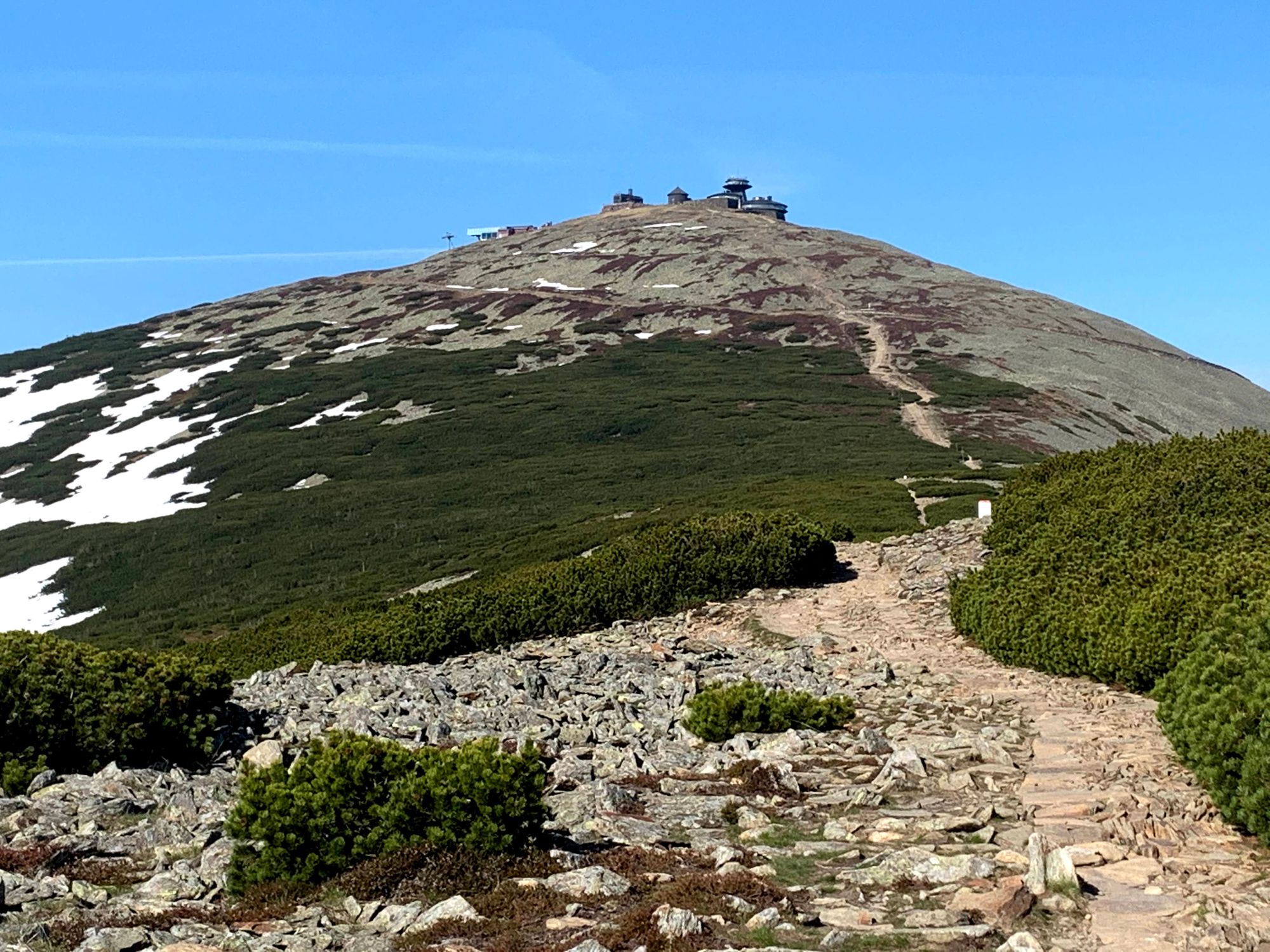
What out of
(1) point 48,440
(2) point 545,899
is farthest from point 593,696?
(1) point 48,440

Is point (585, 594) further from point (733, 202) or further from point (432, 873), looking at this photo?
point (733, 202)

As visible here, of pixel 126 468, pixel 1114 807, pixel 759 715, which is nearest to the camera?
pixel 1114 807

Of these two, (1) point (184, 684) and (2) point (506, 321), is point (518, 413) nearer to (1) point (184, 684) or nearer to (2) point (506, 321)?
(2) point (506, 321)

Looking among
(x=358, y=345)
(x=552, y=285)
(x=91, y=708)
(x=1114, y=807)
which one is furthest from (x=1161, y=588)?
(x=552, y=285)

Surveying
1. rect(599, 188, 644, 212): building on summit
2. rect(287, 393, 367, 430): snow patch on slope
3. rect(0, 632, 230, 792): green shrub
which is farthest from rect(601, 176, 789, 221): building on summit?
rect(0, 632, 230, 792): green shrub

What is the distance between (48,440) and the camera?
301 ft

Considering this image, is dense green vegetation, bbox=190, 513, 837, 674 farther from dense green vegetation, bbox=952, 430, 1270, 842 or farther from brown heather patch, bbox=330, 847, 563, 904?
brown heather patch, bbox=330, 847, 563, 904

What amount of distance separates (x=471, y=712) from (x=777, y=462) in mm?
51516

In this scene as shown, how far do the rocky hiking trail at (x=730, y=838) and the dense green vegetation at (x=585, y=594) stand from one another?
5854mm

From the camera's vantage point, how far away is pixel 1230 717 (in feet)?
26.8

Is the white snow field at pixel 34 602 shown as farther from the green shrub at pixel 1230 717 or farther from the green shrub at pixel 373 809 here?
the green shrub at pixel 1230 717

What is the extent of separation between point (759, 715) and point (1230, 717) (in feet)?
17.8

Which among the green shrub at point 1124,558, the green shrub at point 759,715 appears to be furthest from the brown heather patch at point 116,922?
the green shrub at point 1124,558

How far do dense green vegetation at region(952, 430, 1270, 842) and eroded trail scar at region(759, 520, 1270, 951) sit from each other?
35 centimetres
